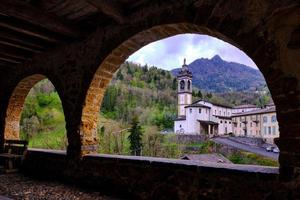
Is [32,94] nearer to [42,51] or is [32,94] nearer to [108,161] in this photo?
[42,51]

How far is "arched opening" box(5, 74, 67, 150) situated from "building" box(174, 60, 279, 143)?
17.9 meters

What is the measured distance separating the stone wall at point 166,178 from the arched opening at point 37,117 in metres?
2.17

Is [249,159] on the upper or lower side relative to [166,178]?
lower

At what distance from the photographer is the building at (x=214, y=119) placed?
36719 millimetres

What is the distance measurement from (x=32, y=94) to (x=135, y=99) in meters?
16.2

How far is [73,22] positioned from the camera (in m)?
4.23

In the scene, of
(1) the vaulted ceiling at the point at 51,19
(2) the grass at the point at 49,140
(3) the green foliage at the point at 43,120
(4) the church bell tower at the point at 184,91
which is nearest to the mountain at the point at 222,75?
(4) the church bell tower at the point at 184,91

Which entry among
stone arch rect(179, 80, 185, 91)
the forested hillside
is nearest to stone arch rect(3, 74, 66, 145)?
the forested hillside

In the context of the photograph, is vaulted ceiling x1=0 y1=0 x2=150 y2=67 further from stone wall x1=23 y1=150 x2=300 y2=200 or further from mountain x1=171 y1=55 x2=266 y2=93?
mountain x1=171 y1=55 x2=266 y2=93

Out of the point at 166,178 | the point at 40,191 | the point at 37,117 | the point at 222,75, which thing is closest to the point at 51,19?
the point at 40,191

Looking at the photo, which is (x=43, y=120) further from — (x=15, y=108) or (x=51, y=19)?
(x=51, y=19)

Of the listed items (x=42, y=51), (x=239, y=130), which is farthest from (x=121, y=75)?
(x=42, y=51)

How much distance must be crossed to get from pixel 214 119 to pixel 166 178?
142 feet

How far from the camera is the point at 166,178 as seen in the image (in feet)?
10.9
